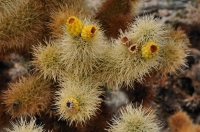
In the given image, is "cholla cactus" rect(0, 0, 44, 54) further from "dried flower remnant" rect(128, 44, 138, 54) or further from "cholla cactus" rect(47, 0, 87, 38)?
"dried flower remnant" rect(128, 44, 138, 54)

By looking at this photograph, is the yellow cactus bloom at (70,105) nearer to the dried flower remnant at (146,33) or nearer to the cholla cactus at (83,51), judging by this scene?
the cholla cactus at (83,51)

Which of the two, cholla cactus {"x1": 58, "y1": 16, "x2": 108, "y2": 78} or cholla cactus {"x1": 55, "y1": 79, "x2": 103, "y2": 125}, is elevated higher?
cholla cactus {"x1": 58, "y1": 16, "x2": 108, "y2": 78}

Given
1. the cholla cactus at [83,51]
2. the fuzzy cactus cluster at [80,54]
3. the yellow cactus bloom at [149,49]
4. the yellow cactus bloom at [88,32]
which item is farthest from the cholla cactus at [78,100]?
the yellow cactus bloom at [149,49]

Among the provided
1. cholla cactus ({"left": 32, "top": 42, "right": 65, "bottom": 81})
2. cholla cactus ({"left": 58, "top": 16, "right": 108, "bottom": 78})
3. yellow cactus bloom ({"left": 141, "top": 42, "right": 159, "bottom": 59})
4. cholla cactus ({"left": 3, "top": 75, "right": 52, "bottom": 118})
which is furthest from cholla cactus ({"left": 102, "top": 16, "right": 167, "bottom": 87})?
cholla cactus ({"left": 3, "top": 75, "right": 52, "bottom": 118})

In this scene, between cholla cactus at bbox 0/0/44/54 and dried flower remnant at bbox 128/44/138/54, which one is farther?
cholla cactus at bbox 0/0/44/54

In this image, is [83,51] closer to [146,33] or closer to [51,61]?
[51,61]

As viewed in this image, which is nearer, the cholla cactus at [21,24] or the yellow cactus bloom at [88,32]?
the yellow cactus bloom at [88,32]

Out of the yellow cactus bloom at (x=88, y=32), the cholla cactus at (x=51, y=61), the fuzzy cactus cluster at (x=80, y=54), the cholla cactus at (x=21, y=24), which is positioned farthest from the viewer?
the cholla cactus at (x=21, y=24)
